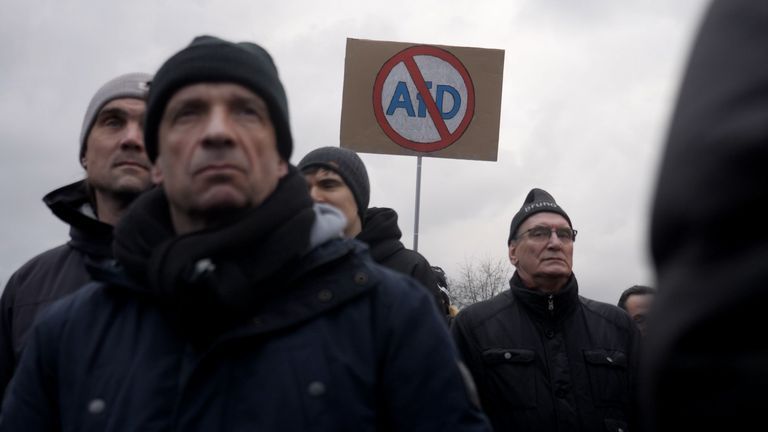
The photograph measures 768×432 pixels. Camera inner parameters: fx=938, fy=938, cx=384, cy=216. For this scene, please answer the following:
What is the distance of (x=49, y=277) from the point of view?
10.6 feet

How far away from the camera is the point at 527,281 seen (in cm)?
507

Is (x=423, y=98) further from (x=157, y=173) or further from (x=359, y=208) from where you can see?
(x=157, y=173)

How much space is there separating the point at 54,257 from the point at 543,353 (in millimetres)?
2442

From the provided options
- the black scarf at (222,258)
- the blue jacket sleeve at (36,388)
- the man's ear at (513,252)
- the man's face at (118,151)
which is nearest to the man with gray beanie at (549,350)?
the man's ear at (513,252)

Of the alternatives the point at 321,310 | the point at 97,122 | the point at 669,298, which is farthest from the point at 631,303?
the point at 669,298

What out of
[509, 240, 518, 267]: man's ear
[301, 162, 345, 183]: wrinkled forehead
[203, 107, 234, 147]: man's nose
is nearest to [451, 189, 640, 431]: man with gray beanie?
[509, 240, 518, 267]: man's ear

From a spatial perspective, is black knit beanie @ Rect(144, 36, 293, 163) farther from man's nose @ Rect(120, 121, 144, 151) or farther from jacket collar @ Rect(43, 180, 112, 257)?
man's nose @ Rect(120, 121, 144, 151)

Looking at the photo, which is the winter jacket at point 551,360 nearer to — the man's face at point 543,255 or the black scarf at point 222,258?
the man's face at point 543,255

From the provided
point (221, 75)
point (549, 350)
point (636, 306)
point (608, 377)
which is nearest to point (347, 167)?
point (549, 350)

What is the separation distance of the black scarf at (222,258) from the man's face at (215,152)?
0.22ft

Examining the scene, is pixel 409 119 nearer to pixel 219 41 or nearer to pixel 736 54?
pixel 219 41

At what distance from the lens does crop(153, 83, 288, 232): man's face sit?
247 cm

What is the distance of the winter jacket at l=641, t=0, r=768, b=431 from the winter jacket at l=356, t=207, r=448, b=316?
3.83 m

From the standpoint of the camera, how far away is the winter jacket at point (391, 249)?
467 centimetres
